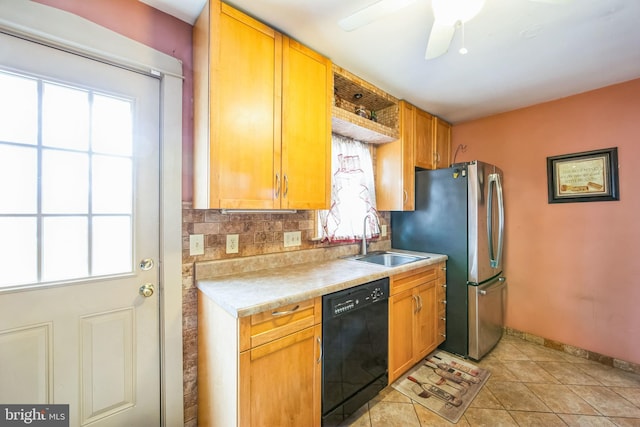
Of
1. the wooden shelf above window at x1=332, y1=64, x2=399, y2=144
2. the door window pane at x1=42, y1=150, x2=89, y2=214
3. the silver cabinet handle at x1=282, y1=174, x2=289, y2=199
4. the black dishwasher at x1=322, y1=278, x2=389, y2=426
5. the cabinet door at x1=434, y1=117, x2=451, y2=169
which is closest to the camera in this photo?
the door window pane at x1=42, y1=150, x2=89, y2=214

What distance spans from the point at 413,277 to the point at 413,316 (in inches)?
12.4

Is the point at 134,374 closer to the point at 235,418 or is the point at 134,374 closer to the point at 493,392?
the point at 235,418

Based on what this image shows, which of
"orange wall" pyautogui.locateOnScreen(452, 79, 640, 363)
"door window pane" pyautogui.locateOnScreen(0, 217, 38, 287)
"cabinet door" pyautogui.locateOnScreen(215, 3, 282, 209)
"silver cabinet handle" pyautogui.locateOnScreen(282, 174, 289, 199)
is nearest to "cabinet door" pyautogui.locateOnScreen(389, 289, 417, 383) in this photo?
"silver cabinet handle" pyautogui.locateOnScreen(282, 174, 289, 199)

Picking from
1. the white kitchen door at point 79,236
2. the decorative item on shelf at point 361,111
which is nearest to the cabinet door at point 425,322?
the decorative item on shelf at point 361,111

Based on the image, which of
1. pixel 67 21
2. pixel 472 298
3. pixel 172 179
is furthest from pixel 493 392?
pixel 67 21

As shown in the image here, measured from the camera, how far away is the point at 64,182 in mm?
1200

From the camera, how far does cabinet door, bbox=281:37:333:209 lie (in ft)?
5.24

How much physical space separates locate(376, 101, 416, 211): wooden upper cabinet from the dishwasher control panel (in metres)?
1.01

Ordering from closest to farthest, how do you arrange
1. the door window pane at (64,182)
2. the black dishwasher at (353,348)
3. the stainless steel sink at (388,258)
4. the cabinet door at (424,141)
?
the door window pane at (64,182) < the black dishwasher at (353,348) < the stainless steel sink at (388,258) < the cabinet door at (424,141)

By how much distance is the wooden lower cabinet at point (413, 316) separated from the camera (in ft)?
6.22

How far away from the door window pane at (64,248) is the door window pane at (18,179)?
0.10 m

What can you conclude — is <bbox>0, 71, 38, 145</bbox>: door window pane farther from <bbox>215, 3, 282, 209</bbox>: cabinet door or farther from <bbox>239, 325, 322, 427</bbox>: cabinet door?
<bbox>239, 325, 322, 427</bbox>: cabinet door

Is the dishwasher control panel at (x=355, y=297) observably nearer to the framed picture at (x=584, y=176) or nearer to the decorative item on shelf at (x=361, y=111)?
the decorative item on shelf at (x=361, y=111)

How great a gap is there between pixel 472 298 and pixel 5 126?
3.14 m
